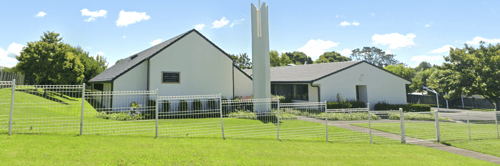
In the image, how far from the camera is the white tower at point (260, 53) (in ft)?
56.7

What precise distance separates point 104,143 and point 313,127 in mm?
9123

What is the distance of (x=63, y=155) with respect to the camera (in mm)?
6129

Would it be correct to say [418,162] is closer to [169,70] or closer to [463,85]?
[169,70]

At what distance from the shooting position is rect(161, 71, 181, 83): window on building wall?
18.0 metres

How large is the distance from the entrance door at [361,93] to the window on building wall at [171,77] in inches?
696

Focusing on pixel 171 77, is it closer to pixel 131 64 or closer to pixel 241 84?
pixel 131 64

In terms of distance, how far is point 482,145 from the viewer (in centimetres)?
975

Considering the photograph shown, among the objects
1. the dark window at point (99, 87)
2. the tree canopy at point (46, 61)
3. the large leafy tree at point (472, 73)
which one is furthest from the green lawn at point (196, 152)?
the tree canopy at point (46, 61)

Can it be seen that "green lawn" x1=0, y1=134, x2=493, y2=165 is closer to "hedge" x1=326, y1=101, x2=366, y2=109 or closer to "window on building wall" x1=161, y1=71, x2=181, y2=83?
"window on building wall" x1=161, y1=71, x2=181, y2=83

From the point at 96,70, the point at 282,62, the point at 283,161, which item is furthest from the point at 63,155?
the point at 282,62

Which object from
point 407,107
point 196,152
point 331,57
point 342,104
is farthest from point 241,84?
point 331,57

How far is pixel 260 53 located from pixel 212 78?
4.70 m

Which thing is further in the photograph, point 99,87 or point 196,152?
point 99,87

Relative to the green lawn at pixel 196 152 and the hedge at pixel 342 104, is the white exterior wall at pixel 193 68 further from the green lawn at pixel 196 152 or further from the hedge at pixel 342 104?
the green lawn at pixel 196 152
